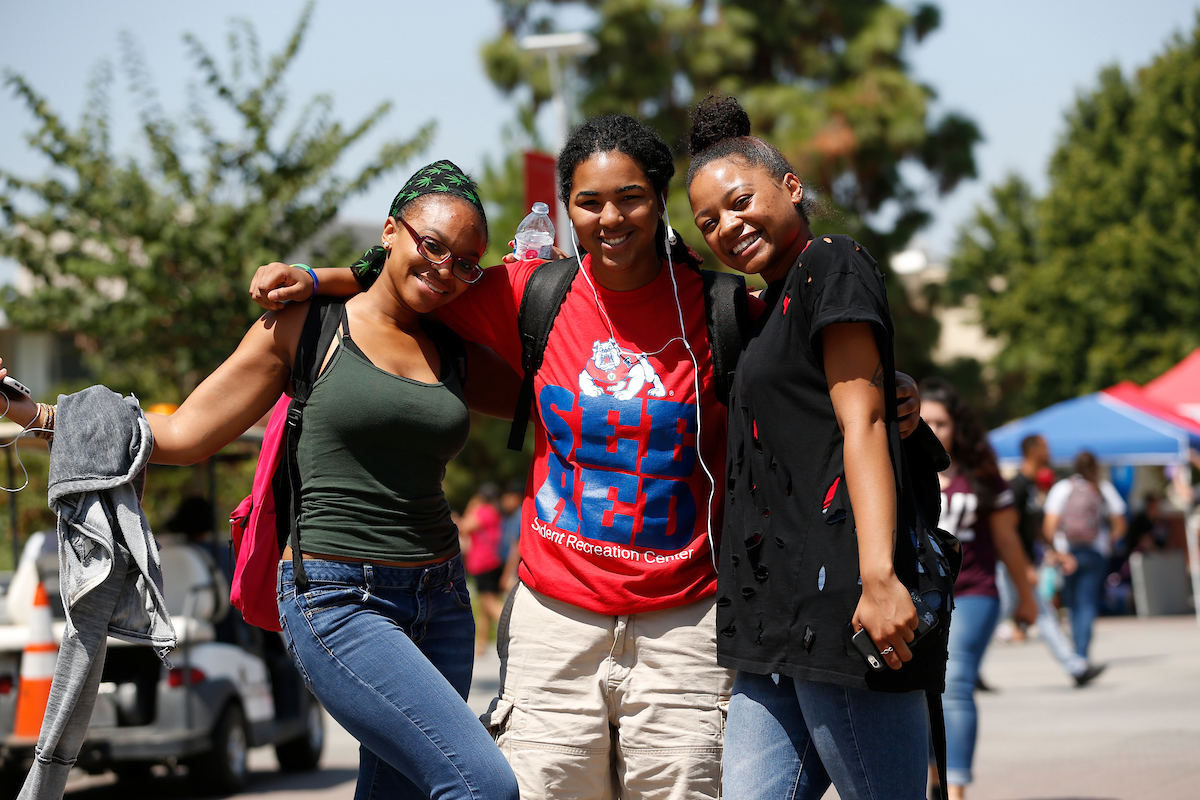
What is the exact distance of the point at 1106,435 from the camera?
16.6 m

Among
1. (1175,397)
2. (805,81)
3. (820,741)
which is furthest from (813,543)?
(805,81)

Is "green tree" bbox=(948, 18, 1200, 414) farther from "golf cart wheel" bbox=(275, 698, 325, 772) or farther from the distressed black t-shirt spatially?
the distressed black t-shirt

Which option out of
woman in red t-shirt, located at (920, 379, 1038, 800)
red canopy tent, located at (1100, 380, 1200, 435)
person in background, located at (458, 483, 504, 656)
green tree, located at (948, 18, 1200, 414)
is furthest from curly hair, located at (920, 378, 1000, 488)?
green tree, located at (948, 18, 1200, 414)

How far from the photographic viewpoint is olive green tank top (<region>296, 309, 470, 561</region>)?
3098 millimetres

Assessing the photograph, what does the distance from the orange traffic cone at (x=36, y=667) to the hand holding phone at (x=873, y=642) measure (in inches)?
204

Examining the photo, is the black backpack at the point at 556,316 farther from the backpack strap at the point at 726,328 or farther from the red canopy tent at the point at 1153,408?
the red canopy tent at the point at 1153,408

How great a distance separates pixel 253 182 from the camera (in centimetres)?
1138

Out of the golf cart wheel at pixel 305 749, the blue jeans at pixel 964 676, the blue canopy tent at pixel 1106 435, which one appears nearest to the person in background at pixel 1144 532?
the blue canopy tent at pixel 1106 435

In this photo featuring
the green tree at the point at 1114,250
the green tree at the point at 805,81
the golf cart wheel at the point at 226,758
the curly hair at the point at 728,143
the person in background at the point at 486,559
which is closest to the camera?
the curly hair at the point at 728,143

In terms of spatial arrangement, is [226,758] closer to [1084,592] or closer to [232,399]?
[232,399]

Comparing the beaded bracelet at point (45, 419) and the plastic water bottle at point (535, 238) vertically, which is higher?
the plastic water bottle at point (535, 238)

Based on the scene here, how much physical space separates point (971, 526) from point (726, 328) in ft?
10.4

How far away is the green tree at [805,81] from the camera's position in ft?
71.4

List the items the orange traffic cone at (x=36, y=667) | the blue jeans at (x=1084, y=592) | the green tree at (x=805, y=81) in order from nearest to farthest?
the orange traffic cone at (x=36, y=667) → the blue jeans at (x=1084, y=592) → the green tree at (x=805, y=81)
